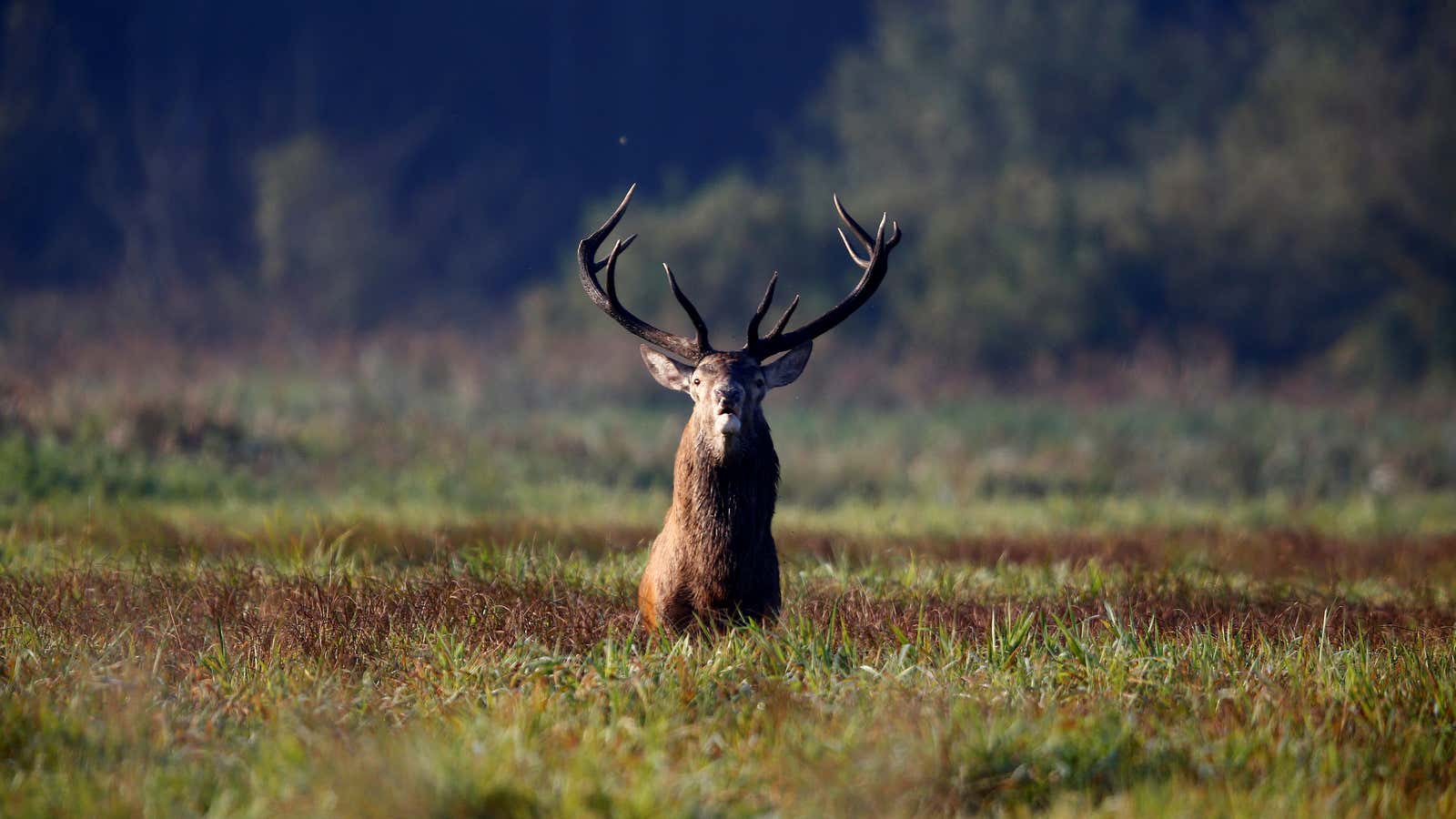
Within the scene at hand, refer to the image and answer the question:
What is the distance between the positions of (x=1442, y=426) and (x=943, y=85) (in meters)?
24.2

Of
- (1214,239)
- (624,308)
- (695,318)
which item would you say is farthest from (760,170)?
(695,318)

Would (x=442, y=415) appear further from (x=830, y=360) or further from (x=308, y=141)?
(x=308, y=141)

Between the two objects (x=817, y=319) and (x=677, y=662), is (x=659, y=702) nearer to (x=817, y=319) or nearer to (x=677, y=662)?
(x=677, y=662)

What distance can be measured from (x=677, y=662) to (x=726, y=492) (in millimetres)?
1224

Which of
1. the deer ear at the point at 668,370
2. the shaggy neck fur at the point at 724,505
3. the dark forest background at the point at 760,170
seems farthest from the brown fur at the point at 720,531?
the dark forest background at the point at 760,170

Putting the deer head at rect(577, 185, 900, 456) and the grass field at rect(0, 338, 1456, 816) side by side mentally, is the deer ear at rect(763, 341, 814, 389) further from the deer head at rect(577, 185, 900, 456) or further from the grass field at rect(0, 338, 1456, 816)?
the grass field at rect(0, 338, 1456, 816)

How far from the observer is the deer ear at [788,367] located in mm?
8086

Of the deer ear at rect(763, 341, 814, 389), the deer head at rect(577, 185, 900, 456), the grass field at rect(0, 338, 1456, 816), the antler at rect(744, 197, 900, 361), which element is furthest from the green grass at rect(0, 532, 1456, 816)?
the antler at rect(744, 197, 900, 361)

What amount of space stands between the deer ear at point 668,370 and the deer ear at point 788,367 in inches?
16.3

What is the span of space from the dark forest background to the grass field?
18428 millimetres

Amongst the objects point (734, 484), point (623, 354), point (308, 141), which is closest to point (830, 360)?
point (623, 354)

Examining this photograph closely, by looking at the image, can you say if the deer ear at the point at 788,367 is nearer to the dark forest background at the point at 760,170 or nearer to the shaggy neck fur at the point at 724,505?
the shaggy neck fur at the point at 724,505

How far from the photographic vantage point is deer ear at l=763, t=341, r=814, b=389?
8086mm

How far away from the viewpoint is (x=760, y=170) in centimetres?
4788
